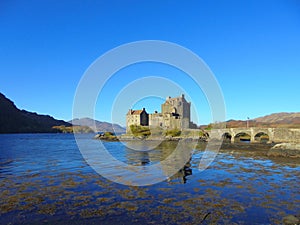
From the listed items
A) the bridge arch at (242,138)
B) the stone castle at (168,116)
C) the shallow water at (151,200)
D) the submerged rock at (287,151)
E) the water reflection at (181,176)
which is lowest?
the shallow water at (151,200)

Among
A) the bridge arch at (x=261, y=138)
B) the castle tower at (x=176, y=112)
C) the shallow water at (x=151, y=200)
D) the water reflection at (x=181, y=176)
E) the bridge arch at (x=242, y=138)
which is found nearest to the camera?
the shallow water at (x=151, y=200)

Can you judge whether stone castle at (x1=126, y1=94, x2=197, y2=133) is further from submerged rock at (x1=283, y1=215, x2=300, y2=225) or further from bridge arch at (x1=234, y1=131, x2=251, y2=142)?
submerged rock at (x1=283, y1=215, x2=300, y2=225)

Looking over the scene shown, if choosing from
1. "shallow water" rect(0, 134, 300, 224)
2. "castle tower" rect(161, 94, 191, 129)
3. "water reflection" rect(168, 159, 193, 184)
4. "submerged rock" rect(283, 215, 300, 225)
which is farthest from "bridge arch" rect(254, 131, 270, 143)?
"submerged rock" rect(283, 215, 300, 225)

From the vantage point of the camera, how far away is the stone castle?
106 m

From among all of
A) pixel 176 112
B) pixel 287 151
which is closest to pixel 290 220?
pixel 287 151

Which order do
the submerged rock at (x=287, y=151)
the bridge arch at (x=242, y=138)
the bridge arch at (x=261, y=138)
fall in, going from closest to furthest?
the submerged rock at (x=287, y=151) < the bridge arch at (x=261, y=138) < the bridge arch at (x=242, y=138)

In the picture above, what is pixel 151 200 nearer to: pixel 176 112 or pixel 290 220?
pixel 290 220

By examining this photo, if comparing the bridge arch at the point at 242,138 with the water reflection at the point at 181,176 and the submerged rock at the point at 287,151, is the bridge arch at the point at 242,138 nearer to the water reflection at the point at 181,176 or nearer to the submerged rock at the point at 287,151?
the submerged rock at the point at 287,151

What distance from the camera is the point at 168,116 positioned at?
10612 cm

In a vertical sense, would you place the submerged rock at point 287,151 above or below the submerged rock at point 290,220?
above

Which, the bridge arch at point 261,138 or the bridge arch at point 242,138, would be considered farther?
the bridge arch at point 242,138

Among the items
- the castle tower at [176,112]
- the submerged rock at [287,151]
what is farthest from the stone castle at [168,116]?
the submerged rock at [287,151]

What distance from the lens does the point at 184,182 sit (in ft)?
59.5

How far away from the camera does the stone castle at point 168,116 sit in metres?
106
